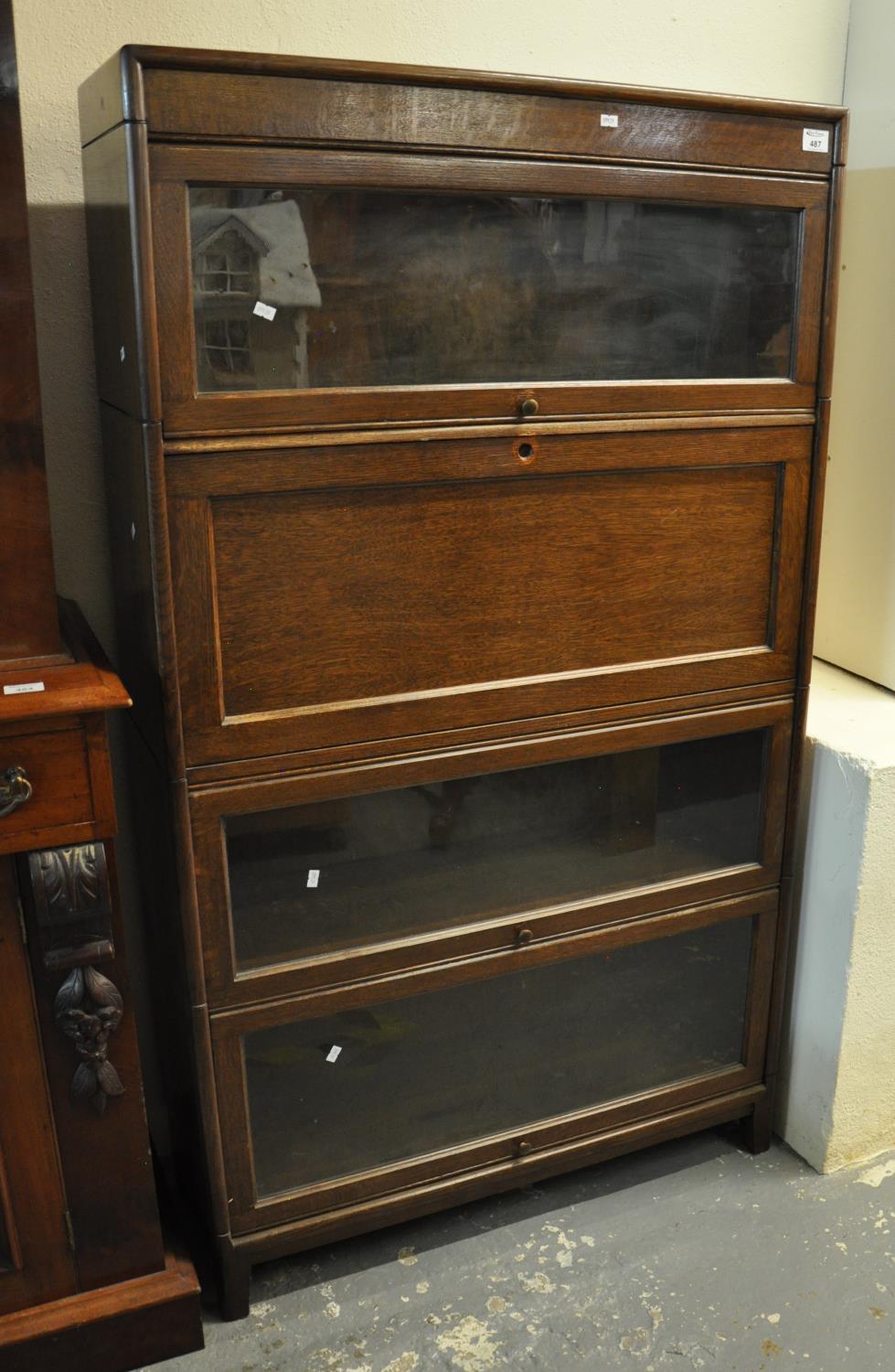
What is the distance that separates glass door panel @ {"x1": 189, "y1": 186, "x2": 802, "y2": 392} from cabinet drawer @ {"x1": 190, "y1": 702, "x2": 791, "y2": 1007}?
530 mm

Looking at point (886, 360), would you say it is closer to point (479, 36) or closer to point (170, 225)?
point (479, 36)

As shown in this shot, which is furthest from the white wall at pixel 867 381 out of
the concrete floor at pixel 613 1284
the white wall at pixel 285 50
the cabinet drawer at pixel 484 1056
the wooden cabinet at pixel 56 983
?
the wooden cabinet at pixel 56 983

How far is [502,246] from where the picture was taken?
154cm

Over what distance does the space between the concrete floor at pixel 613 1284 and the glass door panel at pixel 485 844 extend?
568mm

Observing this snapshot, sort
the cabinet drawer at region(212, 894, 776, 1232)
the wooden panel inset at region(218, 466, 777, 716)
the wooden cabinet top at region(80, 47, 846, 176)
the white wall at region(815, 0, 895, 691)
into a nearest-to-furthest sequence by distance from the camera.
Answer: the wooden cabinet top at region(80, 47, 846, 176)
the wooden panel inset at region(218, 466, 777, 716)
the cabinet drawer at region(212, 894, 776, 1232)
the white wall at region(815, 0, 895, 691)

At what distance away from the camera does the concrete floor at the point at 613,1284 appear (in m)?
1.72

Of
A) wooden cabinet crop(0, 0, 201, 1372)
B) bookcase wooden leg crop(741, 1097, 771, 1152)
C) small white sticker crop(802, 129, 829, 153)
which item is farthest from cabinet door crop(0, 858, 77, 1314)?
small white sticker crop(802, 129, 829, 153)

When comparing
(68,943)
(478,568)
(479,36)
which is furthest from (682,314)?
(68,943)

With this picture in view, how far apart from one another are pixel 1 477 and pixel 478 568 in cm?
61

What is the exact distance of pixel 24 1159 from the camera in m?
1.59

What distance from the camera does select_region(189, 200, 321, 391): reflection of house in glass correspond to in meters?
1.39

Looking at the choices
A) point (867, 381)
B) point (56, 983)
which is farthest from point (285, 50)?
point (56, 983)

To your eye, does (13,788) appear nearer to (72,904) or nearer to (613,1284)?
(72,904)

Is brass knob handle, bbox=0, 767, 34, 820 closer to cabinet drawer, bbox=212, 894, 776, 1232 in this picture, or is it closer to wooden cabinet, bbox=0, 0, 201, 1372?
wooden cabinet, bbox=0, 0, 201, 1372
